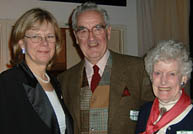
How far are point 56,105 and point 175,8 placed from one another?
357 centimetres

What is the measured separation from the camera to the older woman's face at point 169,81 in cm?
184

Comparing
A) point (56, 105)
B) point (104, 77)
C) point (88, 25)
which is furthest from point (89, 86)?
point (88, 25)

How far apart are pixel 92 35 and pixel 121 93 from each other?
0.58m

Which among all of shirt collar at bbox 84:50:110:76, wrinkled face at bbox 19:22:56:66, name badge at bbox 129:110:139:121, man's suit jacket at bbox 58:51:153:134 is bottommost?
name badge at bbox 129:110:139:121

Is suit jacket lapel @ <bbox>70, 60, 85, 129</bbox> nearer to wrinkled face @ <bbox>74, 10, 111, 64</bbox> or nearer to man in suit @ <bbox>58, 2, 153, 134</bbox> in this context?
man in suit @ <bbox>58, 2, 153, 134</bbox>

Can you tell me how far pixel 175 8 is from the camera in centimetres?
475

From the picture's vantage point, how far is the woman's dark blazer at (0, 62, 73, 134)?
162 cm

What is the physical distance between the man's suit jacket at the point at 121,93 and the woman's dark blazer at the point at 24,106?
1.50ft

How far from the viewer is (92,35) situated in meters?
2.27

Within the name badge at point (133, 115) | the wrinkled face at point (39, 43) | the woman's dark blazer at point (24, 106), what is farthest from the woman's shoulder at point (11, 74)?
the name badge at point (133, 115)

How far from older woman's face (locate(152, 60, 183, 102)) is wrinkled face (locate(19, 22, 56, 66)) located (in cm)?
88

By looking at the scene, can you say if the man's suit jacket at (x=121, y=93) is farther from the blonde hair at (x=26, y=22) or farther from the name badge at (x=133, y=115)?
the blonde hair at (x=26, y=22)

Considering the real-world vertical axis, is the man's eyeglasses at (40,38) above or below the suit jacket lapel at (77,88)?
above

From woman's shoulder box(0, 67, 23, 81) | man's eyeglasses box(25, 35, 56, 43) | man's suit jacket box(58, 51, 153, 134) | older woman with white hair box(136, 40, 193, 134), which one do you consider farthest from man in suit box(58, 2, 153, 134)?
woman's shoulder box(0, 67, 23, 81)
